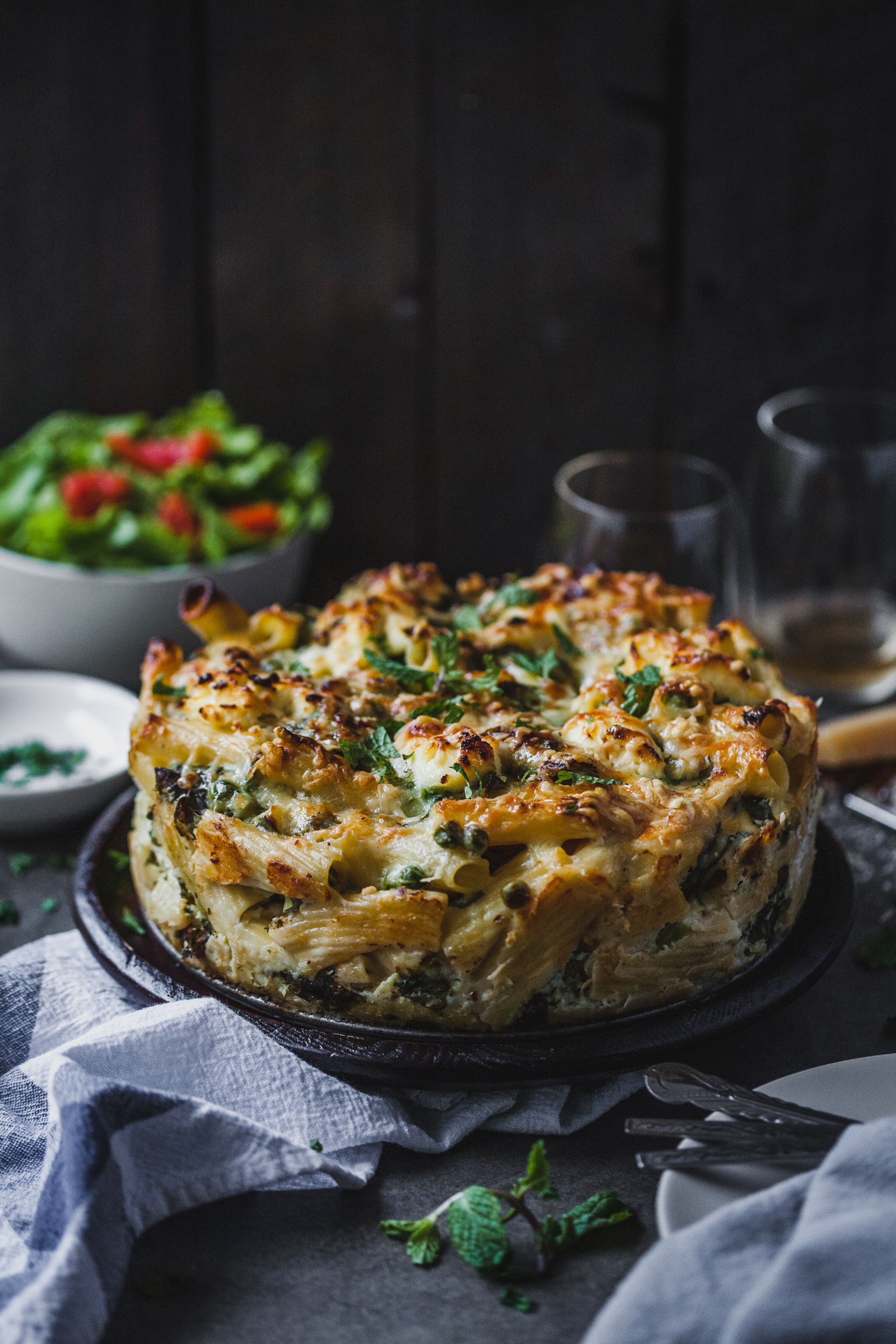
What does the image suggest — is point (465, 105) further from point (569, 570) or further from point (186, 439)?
point (569, 570)

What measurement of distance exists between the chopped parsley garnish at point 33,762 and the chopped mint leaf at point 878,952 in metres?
1.67

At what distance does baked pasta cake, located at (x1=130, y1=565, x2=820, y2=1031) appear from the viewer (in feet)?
6.16

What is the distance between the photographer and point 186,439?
4.07 meters

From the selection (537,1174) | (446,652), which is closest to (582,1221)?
(537,1174)

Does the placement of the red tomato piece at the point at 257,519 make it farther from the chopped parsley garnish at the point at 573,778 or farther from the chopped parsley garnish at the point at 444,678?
the chopped parsley garnish at the point at 573,778

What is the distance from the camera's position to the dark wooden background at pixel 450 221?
4.10 metres

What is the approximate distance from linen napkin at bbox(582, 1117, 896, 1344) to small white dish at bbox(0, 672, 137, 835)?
5.19ft

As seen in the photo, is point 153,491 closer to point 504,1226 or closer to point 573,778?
point 573,778

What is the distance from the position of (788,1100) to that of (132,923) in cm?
106

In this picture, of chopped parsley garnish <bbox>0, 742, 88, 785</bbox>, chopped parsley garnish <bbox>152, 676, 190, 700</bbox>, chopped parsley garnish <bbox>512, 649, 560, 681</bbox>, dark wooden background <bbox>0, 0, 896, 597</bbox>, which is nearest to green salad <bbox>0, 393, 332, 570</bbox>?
dark wooden background <bbox>0, 0, 896, 597</bbox>

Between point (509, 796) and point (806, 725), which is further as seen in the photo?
point (806, 725)

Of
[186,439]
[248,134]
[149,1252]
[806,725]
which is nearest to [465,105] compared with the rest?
[248,134]

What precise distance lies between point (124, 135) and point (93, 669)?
1825 mm

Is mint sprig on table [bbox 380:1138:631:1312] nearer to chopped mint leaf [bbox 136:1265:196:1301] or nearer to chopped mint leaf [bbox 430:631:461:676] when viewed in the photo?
chopped mint leaf [bbox 136:1265:196:1301]
